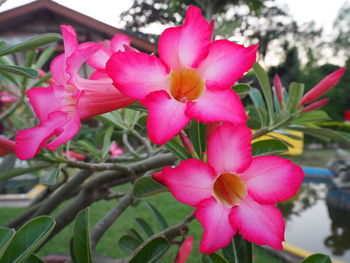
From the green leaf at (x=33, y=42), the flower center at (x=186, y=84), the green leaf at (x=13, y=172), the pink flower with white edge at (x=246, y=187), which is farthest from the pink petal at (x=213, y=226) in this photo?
the green leaf at (x=13, y=172)

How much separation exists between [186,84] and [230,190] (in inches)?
4.8

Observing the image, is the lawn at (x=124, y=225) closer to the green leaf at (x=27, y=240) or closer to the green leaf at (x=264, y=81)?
the green leaf at (x=264, y=81)

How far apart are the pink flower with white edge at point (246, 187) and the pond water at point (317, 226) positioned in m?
2.48

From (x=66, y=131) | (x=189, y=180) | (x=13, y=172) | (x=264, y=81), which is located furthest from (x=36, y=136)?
(x=264, y=81)

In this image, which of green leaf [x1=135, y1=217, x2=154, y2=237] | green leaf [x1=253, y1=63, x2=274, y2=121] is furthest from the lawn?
green leaf [x1=253, y1=63, x2=274, y2=121]

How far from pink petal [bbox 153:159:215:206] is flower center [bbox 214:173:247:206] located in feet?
0.10

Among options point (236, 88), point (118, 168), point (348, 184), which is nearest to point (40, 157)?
point (118, 168)

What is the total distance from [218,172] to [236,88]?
15 centimetres

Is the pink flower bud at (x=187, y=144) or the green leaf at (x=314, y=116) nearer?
the pink flower bud at (x=187, y=144)

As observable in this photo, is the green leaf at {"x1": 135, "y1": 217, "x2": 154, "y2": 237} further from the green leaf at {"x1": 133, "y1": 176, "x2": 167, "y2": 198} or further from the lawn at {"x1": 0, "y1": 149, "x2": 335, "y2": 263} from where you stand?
the lawn at {"x1": 0, "y1": 149, "x2": 335, "y2": 263}

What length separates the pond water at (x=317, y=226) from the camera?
2849mm

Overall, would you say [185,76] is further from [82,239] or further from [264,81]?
[264,81]

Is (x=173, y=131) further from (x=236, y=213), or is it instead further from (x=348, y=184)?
(x=348, y=184)

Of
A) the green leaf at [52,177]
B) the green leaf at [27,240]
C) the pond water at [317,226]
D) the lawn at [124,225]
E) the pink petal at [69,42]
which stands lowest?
the pond water at [317,226]
